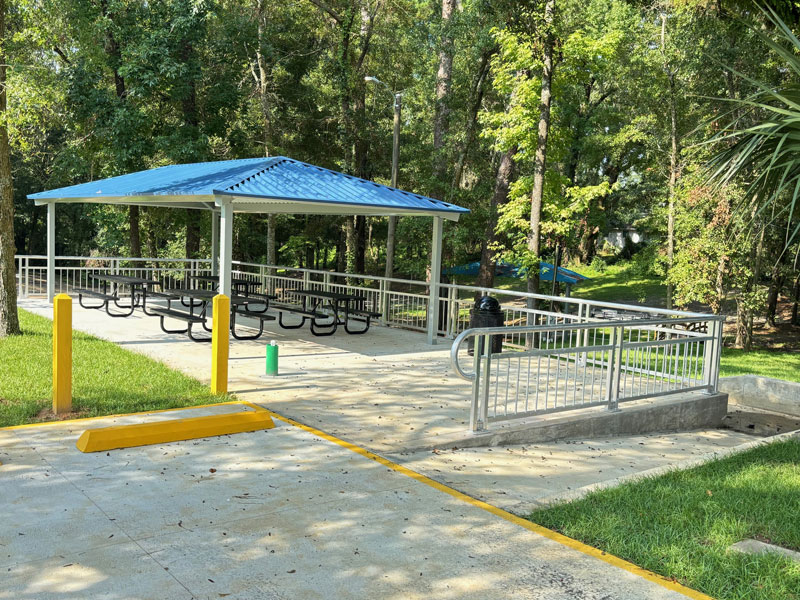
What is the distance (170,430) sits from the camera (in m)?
6.36

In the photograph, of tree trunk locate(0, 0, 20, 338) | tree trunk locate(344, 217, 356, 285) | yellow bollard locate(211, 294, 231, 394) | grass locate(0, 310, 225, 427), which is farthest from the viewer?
tree trunk locate(344, 217, 356, 285)

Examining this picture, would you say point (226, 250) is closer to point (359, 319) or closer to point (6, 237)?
point (6, 237)

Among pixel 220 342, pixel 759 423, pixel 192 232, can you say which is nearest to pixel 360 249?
pixel 192 232

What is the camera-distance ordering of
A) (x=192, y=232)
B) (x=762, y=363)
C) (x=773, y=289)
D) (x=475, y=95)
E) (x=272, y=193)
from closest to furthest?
(x=272, y=193) < (x=762, y=363) < (x=475, y=95) < (x=192, y=232) < (x=773, y=289)

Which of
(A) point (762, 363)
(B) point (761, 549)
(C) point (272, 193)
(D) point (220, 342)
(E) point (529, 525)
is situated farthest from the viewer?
(A) point (762, 363)

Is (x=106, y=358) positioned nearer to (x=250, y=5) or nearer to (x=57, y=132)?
(x=250, y=5)

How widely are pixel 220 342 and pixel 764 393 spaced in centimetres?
830

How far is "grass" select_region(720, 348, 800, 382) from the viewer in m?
15.4

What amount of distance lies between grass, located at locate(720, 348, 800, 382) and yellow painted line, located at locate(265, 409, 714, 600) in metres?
11.0

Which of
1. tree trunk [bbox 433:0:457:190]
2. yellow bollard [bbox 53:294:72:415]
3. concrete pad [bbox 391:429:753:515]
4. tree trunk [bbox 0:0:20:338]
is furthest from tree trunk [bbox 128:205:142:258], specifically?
concrete pad [bbox 391:429:753:515]

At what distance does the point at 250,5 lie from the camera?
92.8 feet

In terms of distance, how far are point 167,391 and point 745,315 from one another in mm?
22411

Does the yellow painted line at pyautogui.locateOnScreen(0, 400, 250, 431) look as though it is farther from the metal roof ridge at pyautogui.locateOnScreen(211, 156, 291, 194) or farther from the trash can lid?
the trash can lid

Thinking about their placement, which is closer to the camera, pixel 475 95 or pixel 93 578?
pixel 93 578
